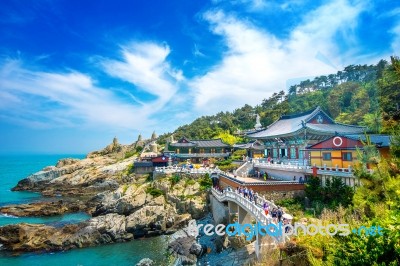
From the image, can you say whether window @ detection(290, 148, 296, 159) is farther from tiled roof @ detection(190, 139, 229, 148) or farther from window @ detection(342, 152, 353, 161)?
tiled roof @ detection(190, 139, 229, 148)

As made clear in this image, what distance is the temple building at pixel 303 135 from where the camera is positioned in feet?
116

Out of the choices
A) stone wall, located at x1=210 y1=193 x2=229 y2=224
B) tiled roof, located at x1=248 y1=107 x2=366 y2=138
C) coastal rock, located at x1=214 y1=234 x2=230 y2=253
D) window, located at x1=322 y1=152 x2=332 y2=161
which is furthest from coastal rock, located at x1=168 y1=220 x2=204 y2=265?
tiled roof, located at x1=248 y1=107 x2=366 y2=138

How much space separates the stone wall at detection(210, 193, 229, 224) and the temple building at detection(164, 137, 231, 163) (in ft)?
81.7

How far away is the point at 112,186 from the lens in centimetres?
6400

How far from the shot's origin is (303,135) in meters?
36.5

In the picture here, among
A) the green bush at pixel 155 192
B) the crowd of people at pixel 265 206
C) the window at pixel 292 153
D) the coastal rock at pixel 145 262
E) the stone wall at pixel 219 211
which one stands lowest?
the coastal rock at pixel 145 262

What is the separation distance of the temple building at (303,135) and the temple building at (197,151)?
2128 centimetres

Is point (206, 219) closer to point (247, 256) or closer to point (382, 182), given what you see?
point (247, 256)

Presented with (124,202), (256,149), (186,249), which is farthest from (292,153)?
(124,202)

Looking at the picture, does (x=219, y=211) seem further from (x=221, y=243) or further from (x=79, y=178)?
(x=79, y=178)

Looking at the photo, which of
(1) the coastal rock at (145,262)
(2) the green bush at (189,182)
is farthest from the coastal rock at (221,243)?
(2) the green bush at (189,182)

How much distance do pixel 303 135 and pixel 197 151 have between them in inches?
1233

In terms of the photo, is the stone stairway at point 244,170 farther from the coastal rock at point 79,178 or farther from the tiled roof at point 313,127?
the coastal rock at point 79,178

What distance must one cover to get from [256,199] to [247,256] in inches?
171
